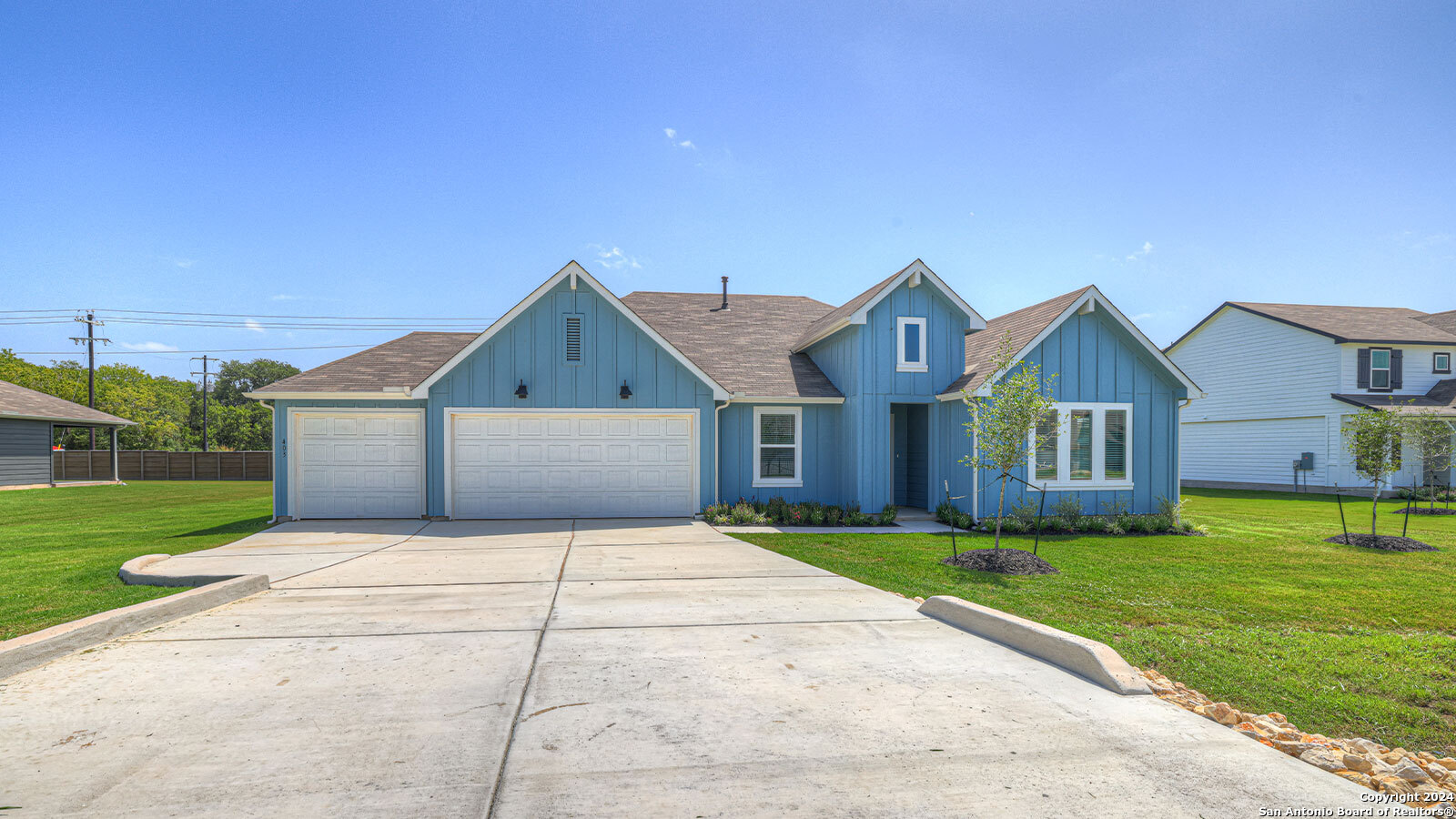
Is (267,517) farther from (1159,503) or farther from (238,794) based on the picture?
(1159,503)

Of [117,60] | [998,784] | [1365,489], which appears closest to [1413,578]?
[998,784]

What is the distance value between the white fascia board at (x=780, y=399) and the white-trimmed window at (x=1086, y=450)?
14.6 feet

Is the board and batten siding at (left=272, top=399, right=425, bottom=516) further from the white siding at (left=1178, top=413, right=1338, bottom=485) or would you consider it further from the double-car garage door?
the white siding at (left=1178, top=413, right=1338, bottom=485)

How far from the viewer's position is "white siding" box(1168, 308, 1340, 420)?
24.0m

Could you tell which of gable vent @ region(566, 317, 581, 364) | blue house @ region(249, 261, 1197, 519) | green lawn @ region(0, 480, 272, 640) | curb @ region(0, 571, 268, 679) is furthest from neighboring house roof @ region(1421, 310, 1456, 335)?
green lawn @ region(0, 480, 272, 640)

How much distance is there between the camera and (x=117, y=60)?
15.0m

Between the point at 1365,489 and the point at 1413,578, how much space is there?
761 inches

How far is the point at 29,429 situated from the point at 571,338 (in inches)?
1061

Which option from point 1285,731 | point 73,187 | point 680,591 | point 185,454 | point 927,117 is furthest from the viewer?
point 185,454

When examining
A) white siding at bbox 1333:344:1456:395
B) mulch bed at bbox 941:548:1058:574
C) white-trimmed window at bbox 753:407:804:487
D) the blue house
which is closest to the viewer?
mulch bed at bbox 941:548:1058:574

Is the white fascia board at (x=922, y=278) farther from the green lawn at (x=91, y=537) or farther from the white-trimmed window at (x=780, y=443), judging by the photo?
the green lawn at (x=91, y=537)

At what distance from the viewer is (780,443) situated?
1549cm

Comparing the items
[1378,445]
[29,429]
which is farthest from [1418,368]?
[29,429]

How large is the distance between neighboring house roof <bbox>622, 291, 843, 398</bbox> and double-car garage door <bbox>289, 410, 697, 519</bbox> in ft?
8.75
